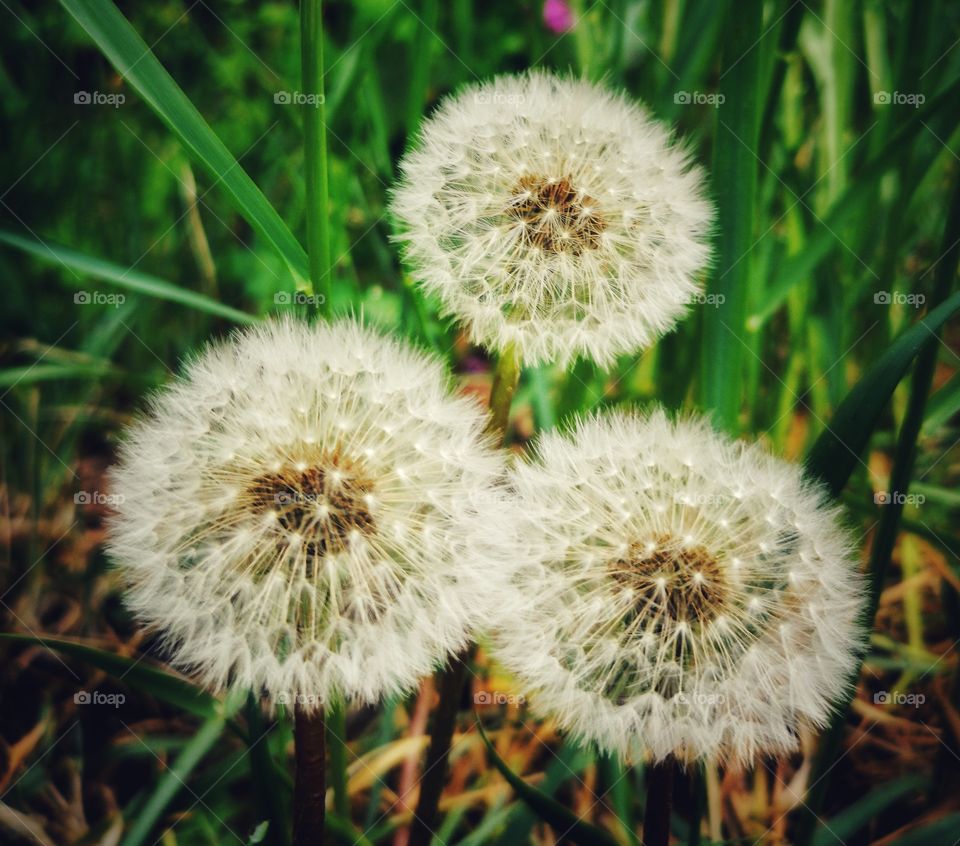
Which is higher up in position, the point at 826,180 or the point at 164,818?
the point at 826,180

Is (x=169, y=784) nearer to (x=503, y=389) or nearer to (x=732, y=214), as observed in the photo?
(x=503, y=389)

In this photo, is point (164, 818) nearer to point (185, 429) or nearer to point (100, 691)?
point (100, 691)

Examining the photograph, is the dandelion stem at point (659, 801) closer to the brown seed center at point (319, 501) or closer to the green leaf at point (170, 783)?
the brown seed center at point (319, 501)

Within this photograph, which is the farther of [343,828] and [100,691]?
[100,691]

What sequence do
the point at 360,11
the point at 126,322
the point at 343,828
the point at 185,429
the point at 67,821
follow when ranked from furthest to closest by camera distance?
the point at 360,11 < the point at 126,322 < the point at 67,821 < the point at 343,828 < the point at 185,429

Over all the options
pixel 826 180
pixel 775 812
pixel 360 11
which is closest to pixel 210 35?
pixel 360 11

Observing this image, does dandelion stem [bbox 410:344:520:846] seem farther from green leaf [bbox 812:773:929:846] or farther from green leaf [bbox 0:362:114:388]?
green leaf [bbox 0:362:114:388]

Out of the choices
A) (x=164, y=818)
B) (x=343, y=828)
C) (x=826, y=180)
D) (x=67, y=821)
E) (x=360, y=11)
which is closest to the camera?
(x=343, y=828)
